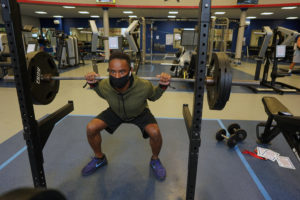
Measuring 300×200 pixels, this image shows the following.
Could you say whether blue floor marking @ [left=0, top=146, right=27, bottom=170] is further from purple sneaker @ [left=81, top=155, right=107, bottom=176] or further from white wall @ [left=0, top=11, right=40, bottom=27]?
white wall @ [left=0, top=11, right=40, bottom=27]

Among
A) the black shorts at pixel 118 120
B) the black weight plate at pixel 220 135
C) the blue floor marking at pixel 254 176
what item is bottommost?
the blue floor marking at pixel 254 176

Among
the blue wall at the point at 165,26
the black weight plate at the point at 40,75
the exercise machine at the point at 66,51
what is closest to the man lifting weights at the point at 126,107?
the black weight plate at the point at 40,75

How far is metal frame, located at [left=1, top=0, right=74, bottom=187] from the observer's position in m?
1.12

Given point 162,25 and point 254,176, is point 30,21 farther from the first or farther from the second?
point 254,176

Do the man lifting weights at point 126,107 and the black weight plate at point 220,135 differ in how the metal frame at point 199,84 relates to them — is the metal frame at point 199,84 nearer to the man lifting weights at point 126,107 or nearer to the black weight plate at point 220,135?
the man lifting weights at point 126,107

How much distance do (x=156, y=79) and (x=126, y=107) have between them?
1.18 feet

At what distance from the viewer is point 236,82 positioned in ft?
4.39

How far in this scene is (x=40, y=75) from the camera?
1.52 m

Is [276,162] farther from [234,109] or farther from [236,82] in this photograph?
[234,109]

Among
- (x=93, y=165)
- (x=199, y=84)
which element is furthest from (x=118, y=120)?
(x=199, y=84)

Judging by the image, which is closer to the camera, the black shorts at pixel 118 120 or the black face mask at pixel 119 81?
the black face mask at pixel 119 81

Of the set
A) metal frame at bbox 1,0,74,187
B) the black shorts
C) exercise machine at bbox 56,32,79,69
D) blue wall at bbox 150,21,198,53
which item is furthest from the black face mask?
blue wall at bbox 150,21,198,53

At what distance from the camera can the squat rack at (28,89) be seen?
1.05m

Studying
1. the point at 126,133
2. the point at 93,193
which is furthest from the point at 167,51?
the point at 93,193
